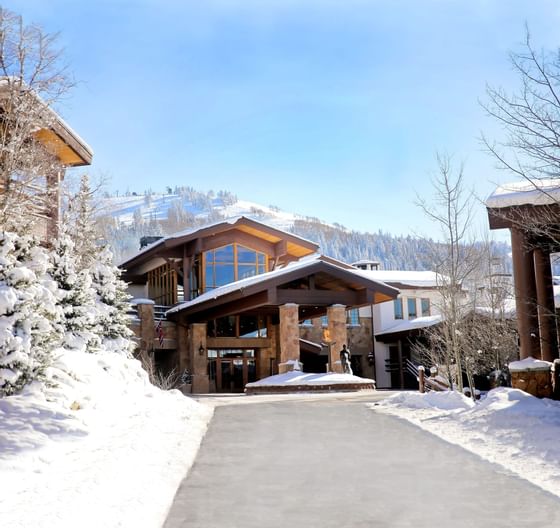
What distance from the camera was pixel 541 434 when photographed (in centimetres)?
924

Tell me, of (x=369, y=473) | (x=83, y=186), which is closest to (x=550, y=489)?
(x=369, y=473)

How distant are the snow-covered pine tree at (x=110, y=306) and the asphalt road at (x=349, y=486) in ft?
27.2

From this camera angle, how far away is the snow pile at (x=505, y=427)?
7.59 m

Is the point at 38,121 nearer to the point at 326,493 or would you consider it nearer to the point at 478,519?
the point at 326,493

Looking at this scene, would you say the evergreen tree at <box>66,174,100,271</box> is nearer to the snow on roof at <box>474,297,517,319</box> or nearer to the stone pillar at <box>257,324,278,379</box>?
the stone pillar at <box>257,324,278,379</box>

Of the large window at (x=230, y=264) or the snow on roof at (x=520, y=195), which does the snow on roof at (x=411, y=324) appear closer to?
the large window at (x=230, y=264)

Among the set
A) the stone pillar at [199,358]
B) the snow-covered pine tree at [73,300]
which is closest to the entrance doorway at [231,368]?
the stone pillar at [199,358]

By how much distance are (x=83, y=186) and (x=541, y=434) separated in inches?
731

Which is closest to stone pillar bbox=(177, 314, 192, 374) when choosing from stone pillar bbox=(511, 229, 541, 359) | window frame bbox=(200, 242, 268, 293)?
window frame bbox=(200, 242, 268, 293)

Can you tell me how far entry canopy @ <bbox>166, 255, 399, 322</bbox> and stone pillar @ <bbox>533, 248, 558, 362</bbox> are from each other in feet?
42.3

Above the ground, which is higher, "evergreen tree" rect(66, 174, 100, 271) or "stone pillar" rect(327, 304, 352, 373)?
"evergreen tree" rect(66, 174, 100, 271)

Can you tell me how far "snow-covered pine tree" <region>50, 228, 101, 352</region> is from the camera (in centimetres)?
1426

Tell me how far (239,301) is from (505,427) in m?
18.1

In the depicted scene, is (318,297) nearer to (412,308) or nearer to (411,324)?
(411,324)
